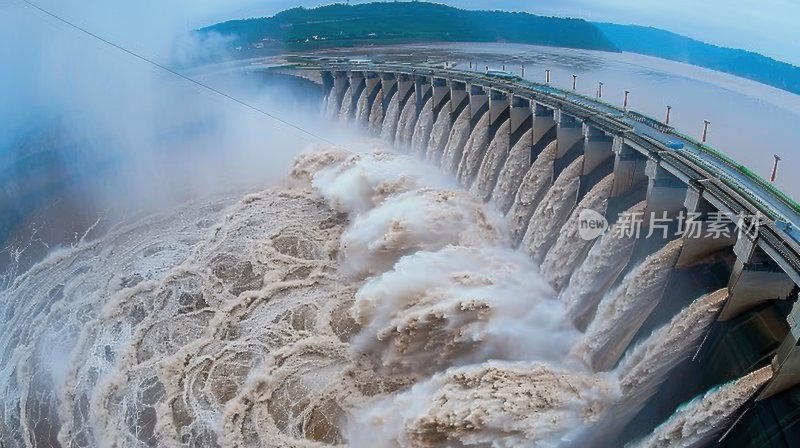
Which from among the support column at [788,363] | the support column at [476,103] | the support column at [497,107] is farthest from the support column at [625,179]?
the support column at [476,103]

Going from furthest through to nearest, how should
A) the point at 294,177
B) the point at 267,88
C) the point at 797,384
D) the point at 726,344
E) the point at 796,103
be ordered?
the point at 267,88 < the point at 294,177 < the point at 796,103 < the point at 726,344 < the point at 797,384

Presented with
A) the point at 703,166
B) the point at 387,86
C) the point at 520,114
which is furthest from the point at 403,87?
the point at 703,166

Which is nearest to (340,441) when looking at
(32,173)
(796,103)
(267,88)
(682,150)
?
(682,150)

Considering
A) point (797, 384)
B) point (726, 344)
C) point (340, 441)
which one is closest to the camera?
point (797, 384)

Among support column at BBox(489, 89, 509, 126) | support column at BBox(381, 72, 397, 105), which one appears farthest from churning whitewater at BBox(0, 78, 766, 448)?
support column at BBox(381, 72, 397, 105)

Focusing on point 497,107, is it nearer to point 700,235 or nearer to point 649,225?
point 649,225

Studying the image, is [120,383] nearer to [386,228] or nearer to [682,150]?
[386,228]
